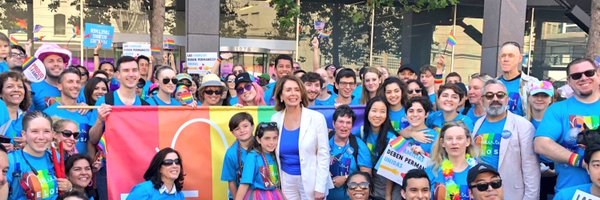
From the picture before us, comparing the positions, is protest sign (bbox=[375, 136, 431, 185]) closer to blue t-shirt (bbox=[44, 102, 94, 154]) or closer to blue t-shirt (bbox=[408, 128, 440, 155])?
blue t-shirt (bbox=[408, 128, 440, 155])

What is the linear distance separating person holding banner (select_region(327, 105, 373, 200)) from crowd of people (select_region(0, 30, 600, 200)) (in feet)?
0.04

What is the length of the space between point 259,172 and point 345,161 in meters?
0.92

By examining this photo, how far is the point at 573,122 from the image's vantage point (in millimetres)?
4250

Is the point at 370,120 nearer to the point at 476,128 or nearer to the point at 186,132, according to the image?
the point at 476,128

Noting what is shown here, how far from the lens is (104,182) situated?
550 centimetres

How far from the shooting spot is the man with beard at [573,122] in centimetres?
420

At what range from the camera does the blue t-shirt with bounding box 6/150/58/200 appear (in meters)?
4.00

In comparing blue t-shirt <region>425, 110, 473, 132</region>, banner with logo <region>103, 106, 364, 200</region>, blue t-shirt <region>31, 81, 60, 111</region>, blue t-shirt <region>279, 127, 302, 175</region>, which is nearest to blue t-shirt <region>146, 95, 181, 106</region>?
banner with logo <region>103, 106, 364, 200</region>

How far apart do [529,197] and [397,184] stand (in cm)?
123

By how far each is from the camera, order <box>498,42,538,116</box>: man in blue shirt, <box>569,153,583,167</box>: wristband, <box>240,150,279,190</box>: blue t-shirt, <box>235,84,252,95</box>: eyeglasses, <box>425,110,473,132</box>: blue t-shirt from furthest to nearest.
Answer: <box>235,84,252,95</box>: eyeglasses → <box>498,42,538,116</box>: man in blue shirt → <box>425,110,473,132</box>: blue t-shirt → <box>240,150,279,190</box>: blue t-shirt → <box>569,153,583,167</box>: wristband

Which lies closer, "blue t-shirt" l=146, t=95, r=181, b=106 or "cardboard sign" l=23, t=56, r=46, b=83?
"cardboard sign" l=23, t=56, r=46, b=83

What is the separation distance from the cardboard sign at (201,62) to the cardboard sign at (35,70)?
4.11 metres

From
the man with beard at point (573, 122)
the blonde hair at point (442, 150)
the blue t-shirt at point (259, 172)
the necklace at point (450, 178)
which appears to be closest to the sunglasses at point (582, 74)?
the man with beard at point (573, 122)

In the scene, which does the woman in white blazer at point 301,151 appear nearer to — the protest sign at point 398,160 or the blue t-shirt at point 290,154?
the blue t-shirt at point 290,154
